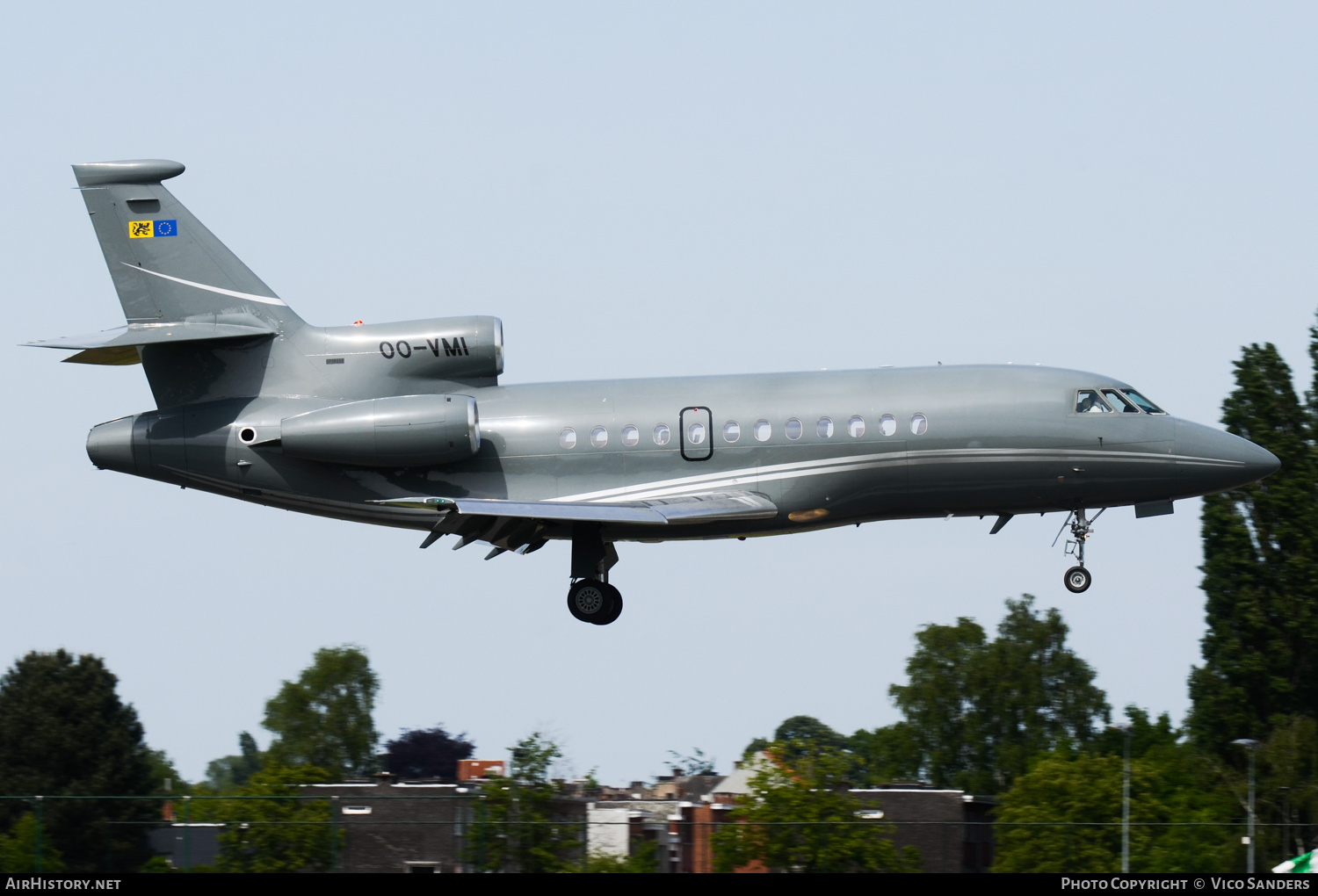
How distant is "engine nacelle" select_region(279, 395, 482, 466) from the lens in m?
30.3

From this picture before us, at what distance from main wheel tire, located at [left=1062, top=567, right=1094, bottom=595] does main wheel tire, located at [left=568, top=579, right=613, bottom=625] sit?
862cm

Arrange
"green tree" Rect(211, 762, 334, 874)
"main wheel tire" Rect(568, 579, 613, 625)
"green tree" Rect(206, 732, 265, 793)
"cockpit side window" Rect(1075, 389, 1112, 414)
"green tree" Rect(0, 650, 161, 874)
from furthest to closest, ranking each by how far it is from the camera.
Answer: "green tree" Rect(206, 732, 265, 793)
"green tree" Rect(0, 650, 161, 874)
"main wheel tire" Rect(568, 579, 613, 625)
"cockpit side window" Rect(1075, 389, 1112, 414)
"green tree" Rect(211, 762, 334, 874)

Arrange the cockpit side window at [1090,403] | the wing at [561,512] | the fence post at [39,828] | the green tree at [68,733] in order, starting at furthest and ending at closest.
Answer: the green tree at [68,733], the cockpit side window at [1090,403], the wing at [561,512], the fence post at [39,828]

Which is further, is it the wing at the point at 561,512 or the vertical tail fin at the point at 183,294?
the vertical tail fin at the point at 183,294

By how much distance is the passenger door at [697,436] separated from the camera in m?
30.4

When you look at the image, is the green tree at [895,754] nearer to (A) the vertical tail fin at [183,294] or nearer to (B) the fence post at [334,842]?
(A) the vertical tail fin at [183,294]

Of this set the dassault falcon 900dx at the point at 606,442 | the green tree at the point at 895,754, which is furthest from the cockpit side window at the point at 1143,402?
the green tree at the point at 895,754

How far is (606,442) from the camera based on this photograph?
30688 millimetres

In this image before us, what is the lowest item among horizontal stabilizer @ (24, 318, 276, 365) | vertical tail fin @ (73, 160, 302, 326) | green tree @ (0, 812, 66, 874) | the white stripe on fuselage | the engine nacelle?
green tree @ (0, 812, 66, 874)

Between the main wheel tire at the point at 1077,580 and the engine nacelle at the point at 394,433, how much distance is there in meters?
11.4

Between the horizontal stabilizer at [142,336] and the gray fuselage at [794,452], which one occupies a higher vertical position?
the horizontal stabilizer at [142,336]

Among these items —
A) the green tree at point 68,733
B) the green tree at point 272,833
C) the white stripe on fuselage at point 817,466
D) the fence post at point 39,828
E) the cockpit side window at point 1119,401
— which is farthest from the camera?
the green tree at point 68,733

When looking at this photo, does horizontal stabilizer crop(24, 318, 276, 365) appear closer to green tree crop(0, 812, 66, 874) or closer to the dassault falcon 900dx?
the dassault falcon 900dx

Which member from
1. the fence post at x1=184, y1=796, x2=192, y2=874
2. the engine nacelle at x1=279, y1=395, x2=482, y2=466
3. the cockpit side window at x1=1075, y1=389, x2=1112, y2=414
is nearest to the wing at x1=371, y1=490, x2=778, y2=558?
the engine nacelle at x1=279, y1=395, x2=482, y2=466
